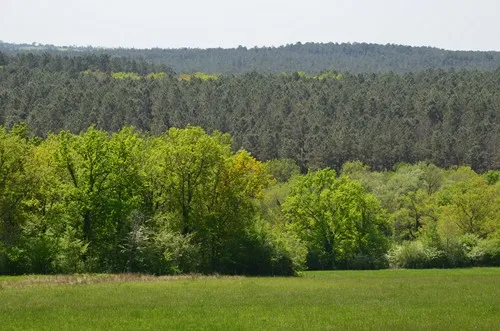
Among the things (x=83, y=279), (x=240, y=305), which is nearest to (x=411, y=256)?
(x=83, y=279)

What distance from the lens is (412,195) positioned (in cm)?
11450

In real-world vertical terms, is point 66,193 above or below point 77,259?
above

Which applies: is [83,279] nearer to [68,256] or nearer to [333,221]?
[68,256]

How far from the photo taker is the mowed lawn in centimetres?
3362

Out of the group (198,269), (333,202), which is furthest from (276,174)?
(198,269)

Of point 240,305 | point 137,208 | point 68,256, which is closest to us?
point 240,305

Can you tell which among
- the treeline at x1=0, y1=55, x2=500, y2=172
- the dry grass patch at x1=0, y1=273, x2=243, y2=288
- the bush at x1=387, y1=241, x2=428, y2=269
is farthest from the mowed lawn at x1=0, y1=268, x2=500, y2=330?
the treeline at x1=0, y1=55, x2=500, y2=172

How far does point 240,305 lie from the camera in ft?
132

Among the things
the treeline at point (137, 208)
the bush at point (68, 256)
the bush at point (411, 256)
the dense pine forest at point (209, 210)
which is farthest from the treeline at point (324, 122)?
the bush at point (68, 256)

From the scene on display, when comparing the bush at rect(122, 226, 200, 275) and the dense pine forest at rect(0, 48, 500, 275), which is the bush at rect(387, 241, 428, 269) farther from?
the bush at rect(122, 226, 200, 275)

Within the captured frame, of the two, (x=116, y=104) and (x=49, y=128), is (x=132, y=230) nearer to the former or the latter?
(x=49, y=128)

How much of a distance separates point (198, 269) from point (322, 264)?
27.7 m

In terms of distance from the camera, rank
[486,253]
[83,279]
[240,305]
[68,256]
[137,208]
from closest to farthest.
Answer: [240,305] → [83,279] → [68,256] → [137,208] → [486,253]

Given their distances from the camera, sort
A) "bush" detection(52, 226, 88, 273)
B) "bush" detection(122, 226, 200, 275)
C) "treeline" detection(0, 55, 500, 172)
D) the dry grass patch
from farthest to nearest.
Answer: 1. "treeline" detection(0, 55, 500, 172)
2. "bush" detection(122, 226, 200, 275)
3. "bush" detection(52, 226, 88, 273)
4. the dry grass patch
